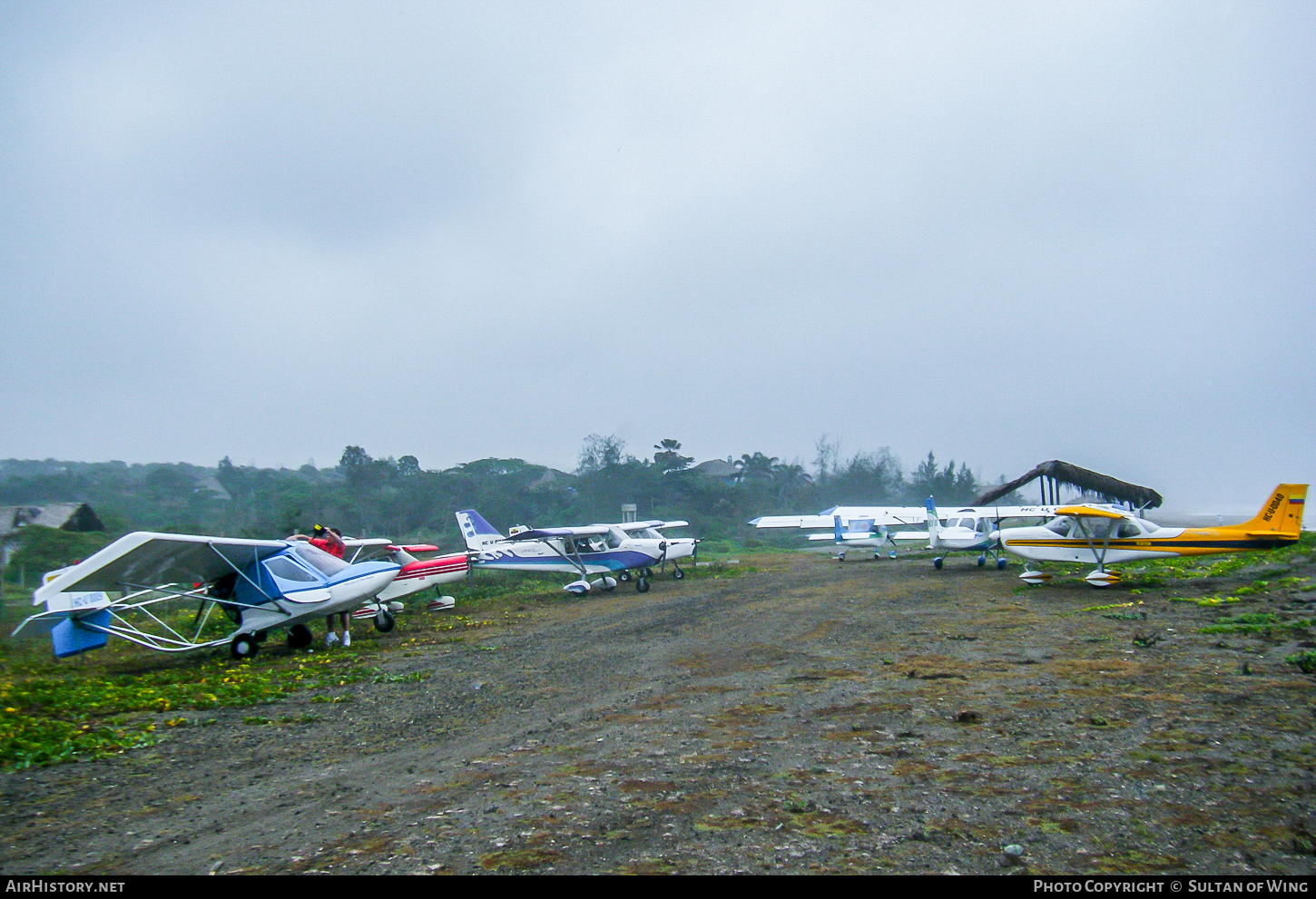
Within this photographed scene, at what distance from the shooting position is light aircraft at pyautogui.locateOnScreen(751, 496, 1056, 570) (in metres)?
22.0

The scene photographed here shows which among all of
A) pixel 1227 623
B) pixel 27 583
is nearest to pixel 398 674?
pixel 1227 623

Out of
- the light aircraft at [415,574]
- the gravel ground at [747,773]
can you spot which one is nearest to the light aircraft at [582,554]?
A: the light aircraft at [415,574]

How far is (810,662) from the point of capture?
858 centimetres

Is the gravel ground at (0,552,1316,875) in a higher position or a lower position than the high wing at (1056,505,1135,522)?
lower

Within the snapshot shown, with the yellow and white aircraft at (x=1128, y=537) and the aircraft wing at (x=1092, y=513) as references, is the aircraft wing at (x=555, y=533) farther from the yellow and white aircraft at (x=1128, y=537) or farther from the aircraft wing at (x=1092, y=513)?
the aircraft wing at (x=1092, y=513)

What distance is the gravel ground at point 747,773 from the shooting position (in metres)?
3.44

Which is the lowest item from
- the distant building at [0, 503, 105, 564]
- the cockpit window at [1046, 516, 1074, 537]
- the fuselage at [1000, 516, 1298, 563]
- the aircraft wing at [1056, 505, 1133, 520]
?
the fuselage at [1000, 516, 1298, 563]

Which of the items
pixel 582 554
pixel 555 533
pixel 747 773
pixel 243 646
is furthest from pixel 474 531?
pixel 747 773

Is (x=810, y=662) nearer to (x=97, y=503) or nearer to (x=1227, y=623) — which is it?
(x=1227, y=623)

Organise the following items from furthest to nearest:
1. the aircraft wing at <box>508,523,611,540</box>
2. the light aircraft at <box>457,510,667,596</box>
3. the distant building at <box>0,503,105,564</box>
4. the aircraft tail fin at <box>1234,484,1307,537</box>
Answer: the light aircraft at <box>457,510,667,596</box> → the aircraft wing at <box>508,523,611,540</box> → the distant building at <box>0,503,105,564</box> → the aircraft tail fin at <box>1234,484,1307,537</box>

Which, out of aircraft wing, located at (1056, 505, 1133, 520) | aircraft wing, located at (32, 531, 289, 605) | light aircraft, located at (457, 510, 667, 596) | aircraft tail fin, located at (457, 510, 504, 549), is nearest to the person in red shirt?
aircraft wing, located at (32, 531, 289, 605)

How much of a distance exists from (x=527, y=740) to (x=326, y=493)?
36.5 metres

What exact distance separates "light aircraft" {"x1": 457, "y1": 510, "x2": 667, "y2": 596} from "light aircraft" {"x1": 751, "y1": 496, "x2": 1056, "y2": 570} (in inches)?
268

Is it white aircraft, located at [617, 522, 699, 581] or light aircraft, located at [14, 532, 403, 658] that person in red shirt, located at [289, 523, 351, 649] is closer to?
light aircraft, located at [14, 532, 403, 658]
